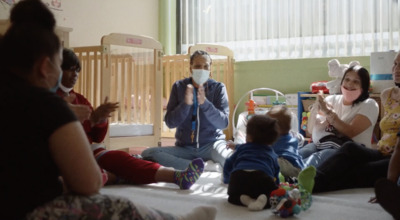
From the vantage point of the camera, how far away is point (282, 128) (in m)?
2.02

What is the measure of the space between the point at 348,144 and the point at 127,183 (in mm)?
1135

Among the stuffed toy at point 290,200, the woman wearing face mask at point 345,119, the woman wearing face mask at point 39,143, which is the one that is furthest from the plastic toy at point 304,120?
the woman wearing face mask at point 39,143

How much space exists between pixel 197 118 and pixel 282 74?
2.00 m

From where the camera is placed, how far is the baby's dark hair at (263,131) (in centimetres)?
170

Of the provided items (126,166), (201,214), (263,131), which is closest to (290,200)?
(263,131)

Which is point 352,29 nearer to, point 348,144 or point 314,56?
point 314,56

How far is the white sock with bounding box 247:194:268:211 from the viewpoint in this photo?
1575 mm

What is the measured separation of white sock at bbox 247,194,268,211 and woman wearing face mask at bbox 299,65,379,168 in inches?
27.5

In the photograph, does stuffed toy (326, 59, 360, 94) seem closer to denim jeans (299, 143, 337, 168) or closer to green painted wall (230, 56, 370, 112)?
green painted wall (230, 56, 370, 112)

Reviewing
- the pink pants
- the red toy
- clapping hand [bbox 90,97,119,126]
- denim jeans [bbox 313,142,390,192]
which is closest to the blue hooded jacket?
the pink pants

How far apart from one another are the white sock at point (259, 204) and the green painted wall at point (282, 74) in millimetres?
2728

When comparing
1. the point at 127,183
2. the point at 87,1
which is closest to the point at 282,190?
the point at 127,183

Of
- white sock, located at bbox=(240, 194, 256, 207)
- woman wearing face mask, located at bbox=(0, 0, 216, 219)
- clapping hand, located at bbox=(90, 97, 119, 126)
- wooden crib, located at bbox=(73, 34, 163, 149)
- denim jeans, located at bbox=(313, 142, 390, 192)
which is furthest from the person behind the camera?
wooden crib, located at bbox=(73, 34, 163, 149)

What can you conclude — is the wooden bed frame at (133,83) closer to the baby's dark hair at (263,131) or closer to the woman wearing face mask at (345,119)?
the woman wearing face mask at (345,119)
